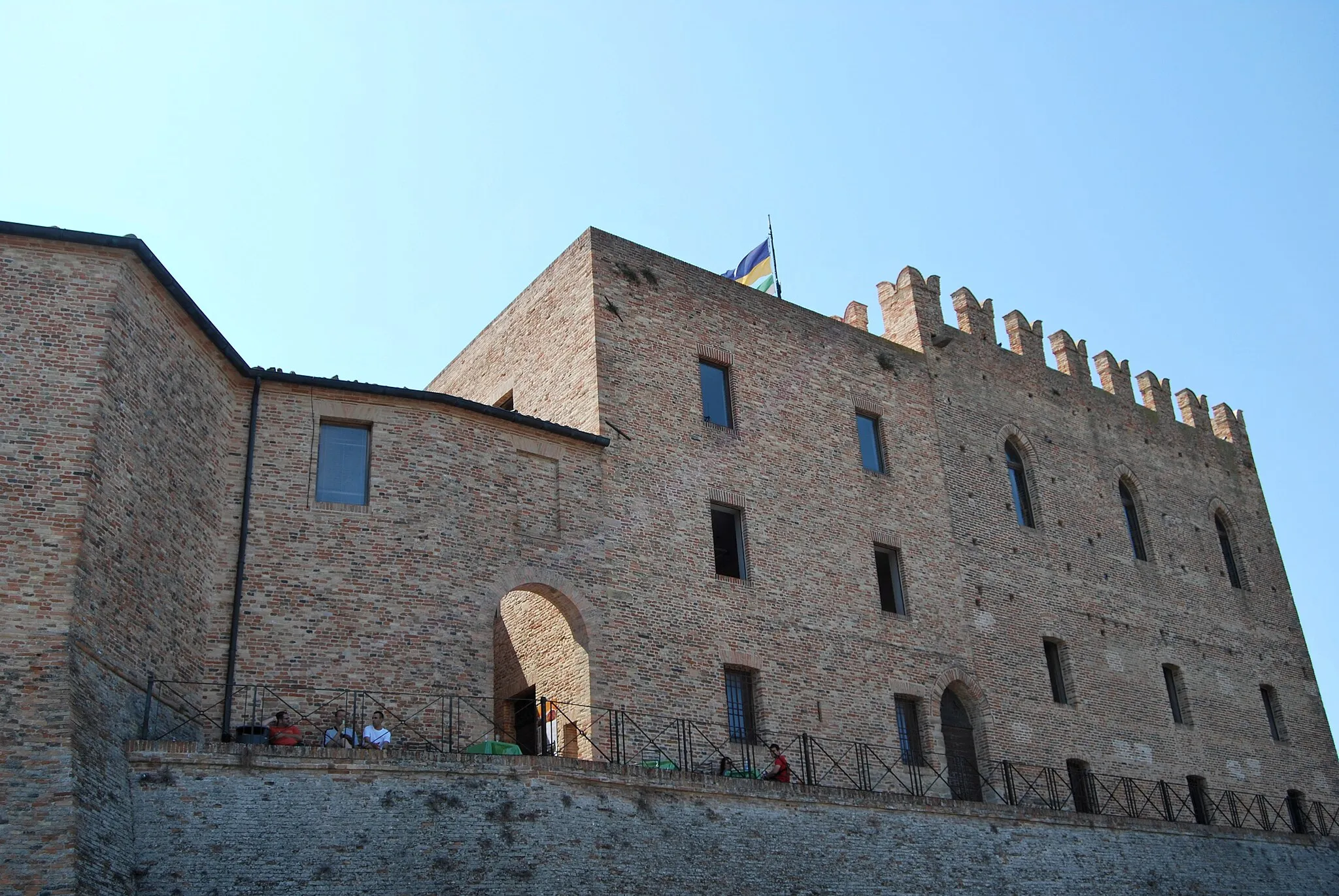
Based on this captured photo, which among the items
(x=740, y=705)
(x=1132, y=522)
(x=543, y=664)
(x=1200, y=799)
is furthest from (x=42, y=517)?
(x=1132, y=522)

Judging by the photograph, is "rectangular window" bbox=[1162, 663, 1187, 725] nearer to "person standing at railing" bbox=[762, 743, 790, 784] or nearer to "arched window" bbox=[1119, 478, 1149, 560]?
"arched window" bbox=[1119, 478, 1149, 560]

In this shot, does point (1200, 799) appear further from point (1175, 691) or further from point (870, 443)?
point (870, 443)

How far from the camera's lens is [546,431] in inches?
774

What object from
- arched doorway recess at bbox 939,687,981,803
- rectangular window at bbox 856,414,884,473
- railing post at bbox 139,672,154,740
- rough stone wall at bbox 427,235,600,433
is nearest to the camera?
railing post at bbox 139,672,154,740

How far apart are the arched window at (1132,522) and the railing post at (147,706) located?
2101cm

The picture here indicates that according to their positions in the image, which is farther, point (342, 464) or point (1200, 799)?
point (1200, 799)

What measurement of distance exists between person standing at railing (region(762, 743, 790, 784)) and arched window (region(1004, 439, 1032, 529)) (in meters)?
9.06

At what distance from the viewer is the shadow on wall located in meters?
18.5

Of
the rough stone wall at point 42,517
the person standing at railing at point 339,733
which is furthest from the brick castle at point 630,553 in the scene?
the person standing at railing at point 339,733

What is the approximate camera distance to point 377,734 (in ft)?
52.5

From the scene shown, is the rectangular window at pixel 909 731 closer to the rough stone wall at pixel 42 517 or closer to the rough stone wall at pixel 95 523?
the rough stone wall at pixel 95 523

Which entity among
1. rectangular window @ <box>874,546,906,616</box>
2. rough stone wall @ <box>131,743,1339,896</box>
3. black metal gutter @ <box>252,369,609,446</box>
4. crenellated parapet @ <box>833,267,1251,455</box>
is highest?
crenellated parapet @ <box>833,267,1251,455</box>

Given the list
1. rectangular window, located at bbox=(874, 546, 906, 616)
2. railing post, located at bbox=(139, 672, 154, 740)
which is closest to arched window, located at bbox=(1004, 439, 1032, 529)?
rectangular window, located at bbox=(874, 546, 906, 616)

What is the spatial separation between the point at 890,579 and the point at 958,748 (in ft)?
10.2
